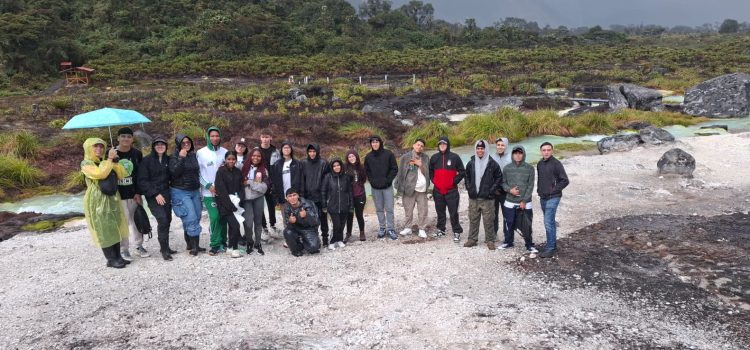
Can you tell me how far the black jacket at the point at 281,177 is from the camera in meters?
6.17

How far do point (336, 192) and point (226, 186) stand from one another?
135 cm

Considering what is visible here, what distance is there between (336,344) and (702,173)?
9.41 metres

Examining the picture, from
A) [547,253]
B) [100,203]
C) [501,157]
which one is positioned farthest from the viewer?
[501,157]

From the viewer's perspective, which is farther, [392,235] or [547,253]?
[392,235]

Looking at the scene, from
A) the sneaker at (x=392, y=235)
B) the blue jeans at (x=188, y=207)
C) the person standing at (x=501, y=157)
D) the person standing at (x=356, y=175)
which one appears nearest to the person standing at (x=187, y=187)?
the blue jeans at (x=188, y=207)

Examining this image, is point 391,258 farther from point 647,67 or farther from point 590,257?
point 647,67

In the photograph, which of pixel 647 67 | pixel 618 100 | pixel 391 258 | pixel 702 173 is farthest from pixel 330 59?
pixel 391 258

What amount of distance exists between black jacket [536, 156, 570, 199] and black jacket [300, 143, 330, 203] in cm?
264

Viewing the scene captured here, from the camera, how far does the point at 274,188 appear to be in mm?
6324

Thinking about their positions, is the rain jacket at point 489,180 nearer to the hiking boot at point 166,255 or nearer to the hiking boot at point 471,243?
the hiking boot at point 471,243

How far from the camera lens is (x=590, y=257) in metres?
5.86

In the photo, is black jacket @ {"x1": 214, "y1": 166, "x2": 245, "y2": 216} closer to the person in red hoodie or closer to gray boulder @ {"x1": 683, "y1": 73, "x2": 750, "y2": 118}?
the person in red hoodie

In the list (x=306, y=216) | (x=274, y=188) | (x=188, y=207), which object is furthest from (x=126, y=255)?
(x=306, y=216)

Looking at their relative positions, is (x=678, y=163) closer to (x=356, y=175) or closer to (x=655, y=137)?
(x=655, y=137)
